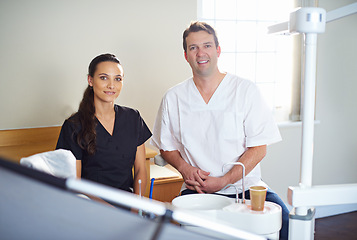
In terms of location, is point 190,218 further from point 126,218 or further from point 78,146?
point 78,146

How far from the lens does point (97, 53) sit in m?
2.73

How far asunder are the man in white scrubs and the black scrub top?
266 mm

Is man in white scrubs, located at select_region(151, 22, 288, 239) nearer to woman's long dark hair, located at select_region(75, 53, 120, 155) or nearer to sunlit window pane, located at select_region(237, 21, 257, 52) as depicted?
woman's long dark hair, located at select_region(75, 53, 120, 155)

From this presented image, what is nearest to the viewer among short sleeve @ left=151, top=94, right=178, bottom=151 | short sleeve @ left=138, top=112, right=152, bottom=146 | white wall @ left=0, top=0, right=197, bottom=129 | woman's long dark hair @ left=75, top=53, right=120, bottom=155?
woman's long dark hair @ left=75, top=53, right=120, bottom=155

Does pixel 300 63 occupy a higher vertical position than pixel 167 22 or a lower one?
lower

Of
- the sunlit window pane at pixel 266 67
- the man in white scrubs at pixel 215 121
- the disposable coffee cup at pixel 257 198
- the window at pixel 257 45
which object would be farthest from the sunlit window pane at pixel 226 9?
the disposable coffee cup at pixel 257 198

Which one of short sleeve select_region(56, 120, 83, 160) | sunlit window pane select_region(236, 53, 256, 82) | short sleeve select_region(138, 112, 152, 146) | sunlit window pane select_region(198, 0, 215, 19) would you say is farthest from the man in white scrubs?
sunlit window pane select_region(236, 53, 256, 82)

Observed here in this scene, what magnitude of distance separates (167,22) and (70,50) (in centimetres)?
75

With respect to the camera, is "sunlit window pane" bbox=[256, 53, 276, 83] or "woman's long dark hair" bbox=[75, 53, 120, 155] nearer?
"woman's long dark hair" bbox=[75, 53, 120, 155]

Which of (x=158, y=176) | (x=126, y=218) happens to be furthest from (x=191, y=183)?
(x=126, y=218)

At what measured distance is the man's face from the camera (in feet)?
6.95

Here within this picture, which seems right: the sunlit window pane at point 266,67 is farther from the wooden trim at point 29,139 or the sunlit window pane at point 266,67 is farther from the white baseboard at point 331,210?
the wooden trim at point 29,139

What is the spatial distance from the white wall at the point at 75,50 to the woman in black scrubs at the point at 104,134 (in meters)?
0.70

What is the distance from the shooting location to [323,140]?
12.0 feet
